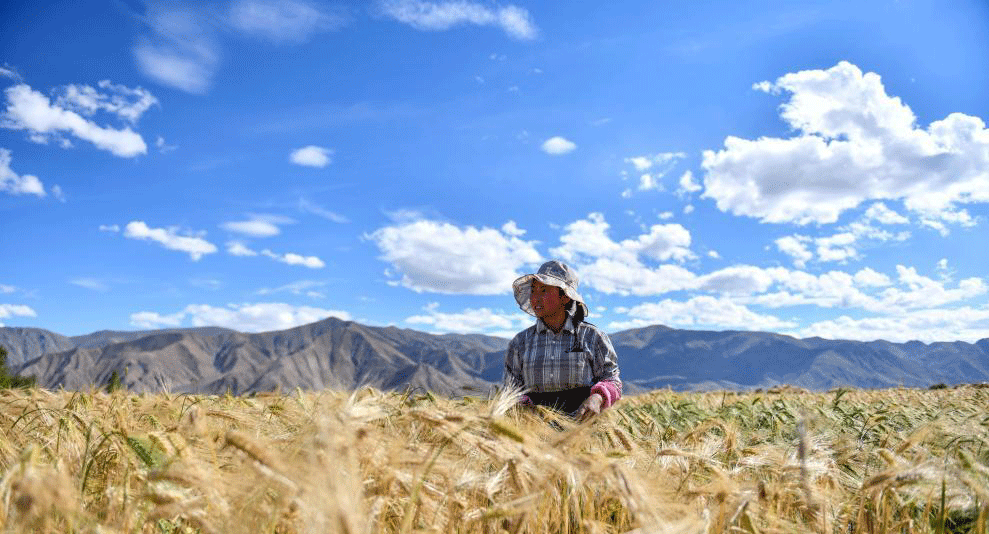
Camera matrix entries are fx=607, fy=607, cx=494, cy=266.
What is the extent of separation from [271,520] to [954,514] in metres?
2.63

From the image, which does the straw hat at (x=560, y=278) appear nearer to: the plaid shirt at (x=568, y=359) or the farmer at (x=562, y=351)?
the farmer at (x=562, y=351)

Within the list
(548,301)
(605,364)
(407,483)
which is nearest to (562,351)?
(605,364)

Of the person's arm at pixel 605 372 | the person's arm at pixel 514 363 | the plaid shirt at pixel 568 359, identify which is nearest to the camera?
the person's arm at pixel 605 372

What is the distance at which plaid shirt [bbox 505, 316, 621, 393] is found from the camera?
254 inches

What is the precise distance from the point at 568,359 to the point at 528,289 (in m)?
1.28

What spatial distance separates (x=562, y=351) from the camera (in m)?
6.54

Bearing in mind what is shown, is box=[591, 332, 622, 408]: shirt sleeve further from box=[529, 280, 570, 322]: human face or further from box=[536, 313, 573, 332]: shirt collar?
box=[529, 280, 570, 322]: human face

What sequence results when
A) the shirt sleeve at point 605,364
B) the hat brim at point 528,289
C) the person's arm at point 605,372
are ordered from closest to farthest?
1. the person's arm at point 605,372
2. the hat brim at point 528,289
3. the shirt sleeve at point 605,364

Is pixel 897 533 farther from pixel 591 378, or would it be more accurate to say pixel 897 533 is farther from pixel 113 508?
pixel 591 378

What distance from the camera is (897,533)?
7.15 feet

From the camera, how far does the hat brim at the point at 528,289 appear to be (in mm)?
6161

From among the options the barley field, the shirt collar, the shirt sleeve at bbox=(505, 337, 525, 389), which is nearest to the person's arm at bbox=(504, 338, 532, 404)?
the shirt sleeve at bbox=(505, 337, 525, 389)

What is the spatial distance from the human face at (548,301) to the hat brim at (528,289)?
9cm

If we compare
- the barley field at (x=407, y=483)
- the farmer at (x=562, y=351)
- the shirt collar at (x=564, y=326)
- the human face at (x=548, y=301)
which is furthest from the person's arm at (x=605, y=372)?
the barley field at (x=407, y=483)
